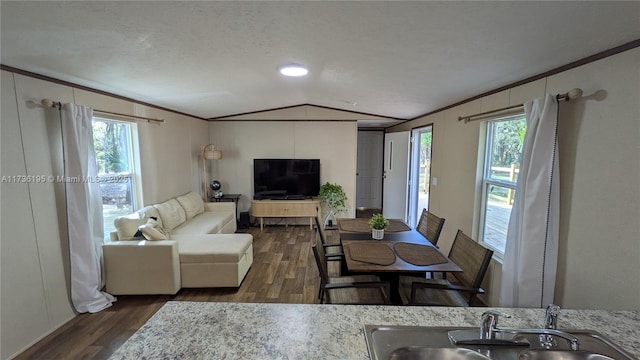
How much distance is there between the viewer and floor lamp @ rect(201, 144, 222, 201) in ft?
16.1

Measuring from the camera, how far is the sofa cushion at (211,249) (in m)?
2.97

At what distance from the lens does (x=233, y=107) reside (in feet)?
15.0

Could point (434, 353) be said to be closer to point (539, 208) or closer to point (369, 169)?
point (539, 208)

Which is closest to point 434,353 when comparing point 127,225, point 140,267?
point 140,267

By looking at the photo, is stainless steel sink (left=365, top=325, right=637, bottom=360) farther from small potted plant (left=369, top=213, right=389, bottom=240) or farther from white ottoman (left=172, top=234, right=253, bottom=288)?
white ottoman (left=172, top=234, right=253, bottom=288)

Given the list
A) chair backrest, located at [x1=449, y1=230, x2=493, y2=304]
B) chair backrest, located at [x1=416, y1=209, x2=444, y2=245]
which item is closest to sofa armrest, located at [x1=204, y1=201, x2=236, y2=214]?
chair backrest, located at [x1=416, y1=209, x2=444, y2=245]

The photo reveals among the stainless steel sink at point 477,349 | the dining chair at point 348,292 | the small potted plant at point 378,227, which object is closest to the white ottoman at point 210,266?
the dining chair at point 348,292

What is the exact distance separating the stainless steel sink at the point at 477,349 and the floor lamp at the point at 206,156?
4.49 metres

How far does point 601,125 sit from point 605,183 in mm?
336

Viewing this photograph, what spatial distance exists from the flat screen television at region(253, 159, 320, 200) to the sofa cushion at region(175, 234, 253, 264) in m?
2.02

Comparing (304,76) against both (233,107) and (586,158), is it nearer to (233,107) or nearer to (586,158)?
(233,107)

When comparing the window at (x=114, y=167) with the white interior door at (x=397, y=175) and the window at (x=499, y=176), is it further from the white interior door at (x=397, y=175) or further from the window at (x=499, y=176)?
the white interior door at (x=397, y=175)

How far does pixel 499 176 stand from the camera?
2729mm

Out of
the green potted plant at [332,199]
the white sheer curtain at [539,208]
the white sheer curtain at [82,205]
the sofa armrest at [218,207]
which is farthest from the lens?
the green potted plant at [332,199]
